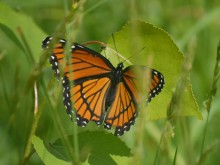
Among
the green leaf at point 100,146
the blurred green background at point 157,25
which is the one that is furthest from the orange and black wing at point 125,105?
the blurred green background at point 157,25

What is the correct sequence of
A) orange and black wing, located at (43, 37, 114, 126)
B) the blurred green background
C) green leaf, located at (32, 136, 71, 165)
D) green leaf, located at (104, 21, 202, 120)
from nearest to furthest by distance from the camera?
green leaf, located at (32, 136, 71, 165), green leaf, located at (104, 21, 202, 120), orange and black wing, located at (43, 37, 114, 126), the blurred green background

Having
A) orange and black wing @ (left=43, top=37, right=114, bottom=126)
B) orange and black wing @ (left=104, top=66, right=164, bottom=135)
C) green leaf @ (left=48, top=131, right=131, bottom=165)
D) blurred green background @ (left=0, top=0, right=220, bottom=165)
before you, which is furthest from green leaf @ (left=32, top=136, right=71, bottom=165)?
blurred green background @ (left=0, top=0, right=220, bottom=165)

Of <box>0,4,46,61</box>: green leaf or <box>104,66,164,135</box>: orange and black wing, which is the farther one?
<box>104,66,164,135</box>: orange and black wing

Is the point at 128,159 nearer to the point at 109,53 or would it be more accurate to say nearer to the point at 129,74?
the point at 109,53

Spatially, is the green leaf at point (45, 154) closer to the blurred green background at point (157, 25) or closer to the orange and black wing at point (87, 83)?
the orange and black wing at point (87, 83)

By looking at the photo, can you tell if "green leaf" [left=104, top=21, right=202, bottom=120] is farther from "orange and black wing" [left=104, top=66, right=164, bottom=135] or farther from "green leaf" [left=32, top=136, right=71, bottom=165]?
"green leaf" [left=32, top=136, right=71, bottom=165]

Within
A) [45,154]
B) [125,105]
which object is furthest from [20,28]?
[125,105]
